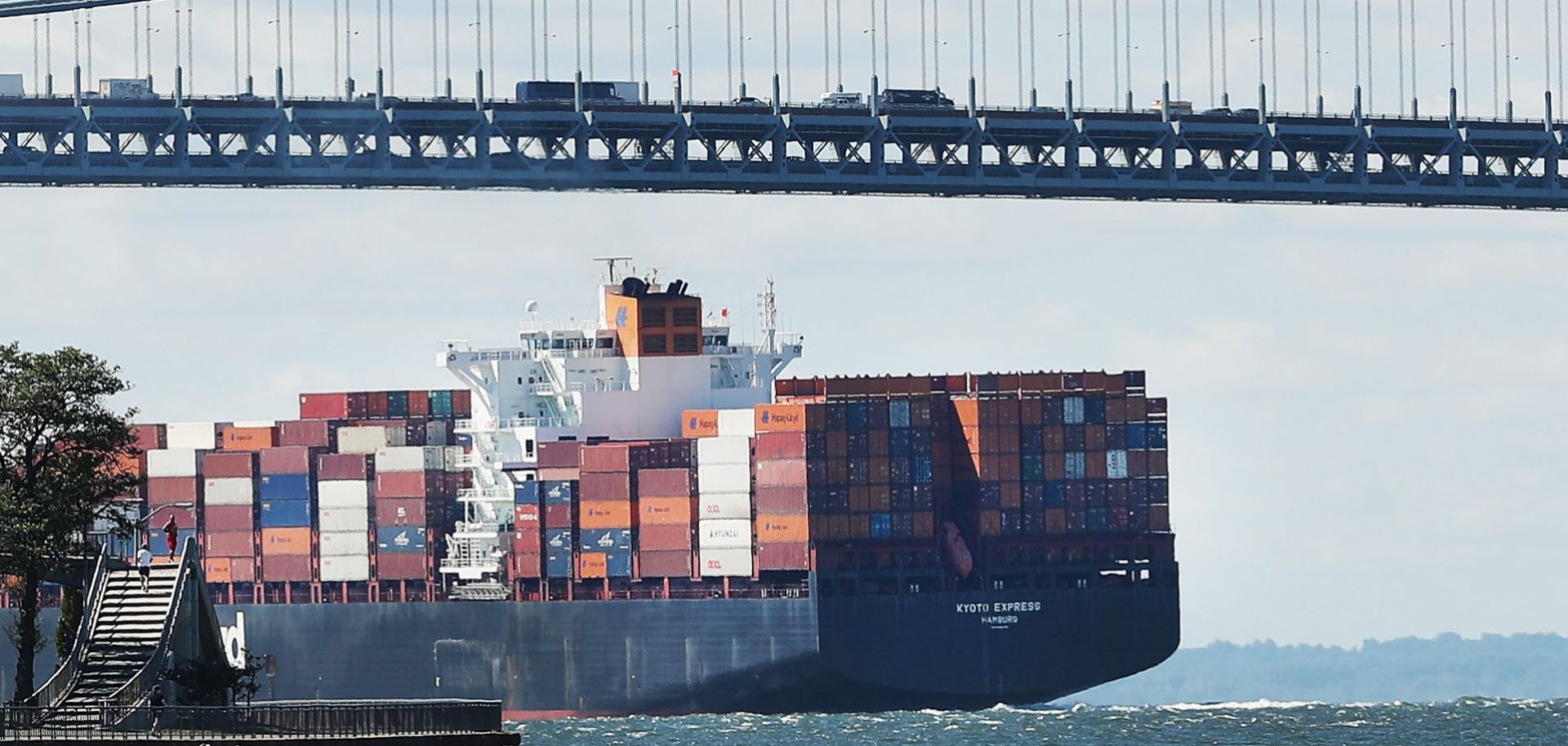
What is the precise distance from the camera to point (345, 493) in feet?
289

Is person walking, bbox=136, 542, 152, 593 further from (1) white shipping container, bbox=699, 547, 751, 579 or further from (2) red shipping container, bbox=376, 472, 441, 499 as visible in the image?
(2) red shipping container, bbox=376, 472, 441, 499

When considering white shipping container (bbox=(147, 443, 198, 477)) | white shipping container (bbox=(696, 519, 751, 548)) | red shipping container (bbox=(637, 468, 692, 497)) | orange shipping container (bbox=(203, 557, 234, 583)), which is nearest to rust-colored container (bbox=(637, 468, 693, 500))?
red shipping container (bbox=(637, 468, 692, 497))

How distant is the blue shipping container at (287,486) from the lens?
291 ft

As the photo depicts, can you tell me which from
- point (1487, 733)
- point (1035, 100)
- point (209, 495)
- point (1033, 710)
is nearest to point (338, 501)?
point (209, 495)

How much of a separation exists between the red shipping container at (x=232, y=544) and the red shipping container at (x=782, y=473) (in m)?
15.1

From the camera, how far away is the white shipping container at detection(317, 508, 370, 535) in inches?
3479

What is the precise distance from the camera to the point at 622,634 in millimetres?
85500

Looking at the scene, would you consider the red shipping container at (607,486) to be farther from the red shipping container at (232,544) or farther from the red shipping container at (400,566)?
the red shipping container at (232,544)

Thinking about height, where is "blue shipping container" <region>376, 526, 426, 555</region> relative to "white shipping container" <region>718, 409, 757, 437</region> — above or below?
below

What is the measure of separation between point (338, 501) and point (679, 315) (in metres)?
12.2

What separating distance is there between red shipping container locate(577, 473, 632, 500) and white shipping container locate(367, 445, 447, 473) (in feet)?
20.2

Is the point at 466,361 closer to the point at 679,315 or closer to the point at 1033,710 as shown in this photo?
the point at 679,315

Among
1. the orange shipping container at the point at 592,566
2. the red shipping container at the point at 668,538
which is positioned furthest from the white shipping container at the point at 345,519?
the red shipping container at the point at 668,538

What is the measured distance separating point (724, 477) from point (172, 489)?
51.2ft
